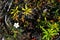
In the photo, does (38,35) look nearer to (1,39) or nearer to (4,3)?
(1,39)

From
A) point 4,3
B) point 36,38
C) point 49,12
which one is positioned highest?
point 4,3

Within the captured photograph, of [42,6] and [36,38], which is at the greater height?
[42,6]

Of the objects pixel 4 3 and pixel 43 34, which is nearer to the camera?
pixel 43 34

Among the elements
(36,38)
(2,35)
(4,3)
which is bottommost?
(36,38)

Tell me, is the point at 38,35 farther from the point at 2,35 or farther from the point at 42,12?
the point at 2,35

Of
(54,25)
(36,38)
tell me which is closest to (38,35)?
(36,38)

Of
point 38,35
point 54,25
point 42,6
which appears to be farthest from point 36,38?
point 42,6

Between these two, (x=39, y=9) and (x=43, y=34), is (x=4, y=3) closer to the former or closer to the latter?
(x=39, y=9)

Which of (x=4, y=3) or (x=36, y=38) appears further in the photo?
(x=4, y=3)

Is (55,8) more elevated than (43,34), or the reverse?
(55,8)
